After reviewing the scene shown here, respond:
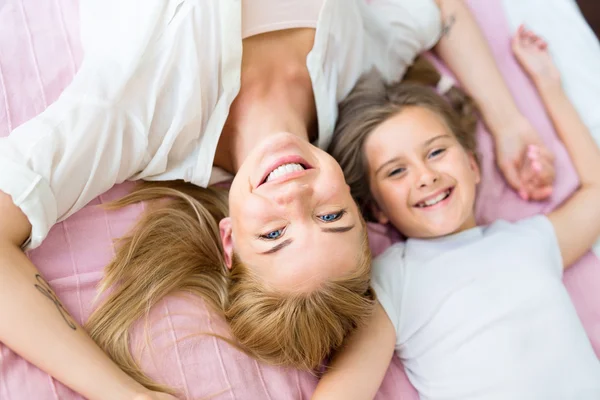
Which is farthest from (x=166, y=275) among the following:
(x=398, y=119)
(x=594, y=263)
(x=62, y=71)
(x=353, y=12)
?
(x=594, y=263)

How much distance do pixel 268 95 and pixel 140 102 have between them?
0.26 m

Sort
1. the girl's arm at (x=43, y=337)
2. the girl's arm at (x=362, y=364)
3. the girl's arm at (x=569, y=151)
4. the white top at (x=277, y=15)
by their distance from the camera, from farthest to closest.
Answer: the girl's arm at (x=569, y=151), the white top at (x=277, y=15), the girl's arm at (x=362, y=364), the girl's arm at (x=43, y=337)

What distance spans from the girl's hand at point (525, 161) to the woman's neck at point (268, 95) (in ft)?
1.68

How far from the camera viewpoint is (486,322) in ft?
3.77

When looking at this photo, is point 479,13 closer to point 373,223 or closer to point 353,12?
point 353,12

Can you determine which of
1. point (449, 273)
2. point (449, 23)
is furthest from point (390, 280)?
point (449, 23)

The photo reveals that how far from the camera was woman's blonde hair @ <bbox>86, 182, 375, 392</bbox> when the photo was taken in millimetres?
1013

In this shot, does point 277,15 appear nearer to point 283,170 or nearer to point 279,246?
point 283,170

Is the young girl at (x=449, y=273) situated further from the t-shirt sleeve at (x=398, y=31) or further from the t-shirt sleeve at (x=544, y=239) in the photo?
the t-shirt sleeve at (x=398, y=31)

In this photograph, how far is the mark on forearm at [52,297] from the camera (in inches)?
38.4

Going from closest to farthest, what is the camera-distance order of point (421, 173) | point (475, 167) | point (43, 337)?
point (43, 337)
point (421, 173)
point (475, 167)

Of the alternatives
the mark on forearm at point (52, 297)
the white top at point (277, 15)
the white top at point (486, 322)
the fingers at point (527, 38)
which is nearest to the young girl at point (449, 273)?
the white top at point (486, 322)

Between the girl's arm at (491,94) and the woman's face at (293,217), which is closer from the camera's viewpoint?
the woman's face at (293,217)

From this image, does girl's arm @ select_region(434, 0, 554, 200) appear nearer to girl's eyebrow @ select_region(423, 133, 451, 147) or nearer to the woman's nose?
girl's eyebrow @ select_region(423, 133, 451, 147)
